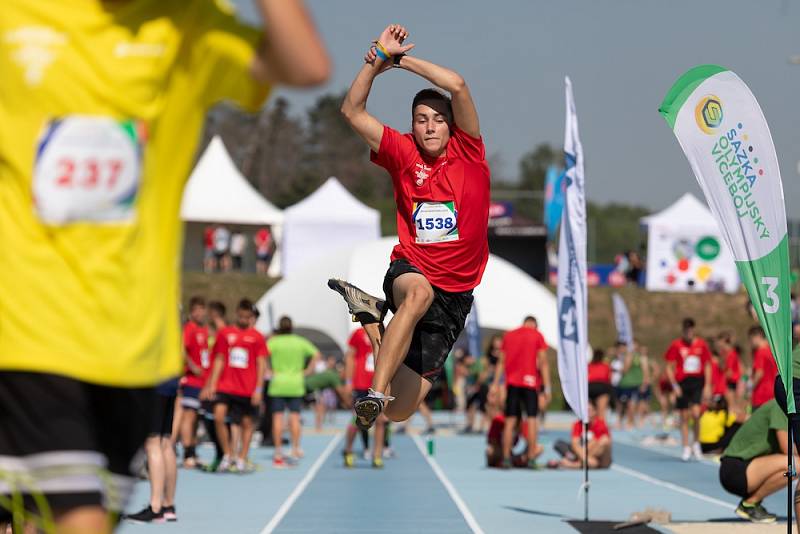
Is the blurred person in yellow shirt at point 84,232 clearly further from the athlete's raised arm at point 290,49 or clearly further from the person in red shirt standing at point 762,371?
the person in red shirt standing at point 762,371

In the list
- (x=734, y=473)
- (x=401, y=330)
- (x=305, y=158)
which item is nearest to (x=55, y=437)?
(x=401, y=330)

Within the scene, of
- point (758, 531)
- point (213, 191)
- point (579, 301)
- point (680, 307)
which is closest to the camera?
point (758, 531)

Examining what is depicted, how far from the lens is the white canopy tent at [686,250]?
48250 mm

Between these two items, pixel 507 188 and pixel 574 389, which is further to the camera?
pixel 507 188

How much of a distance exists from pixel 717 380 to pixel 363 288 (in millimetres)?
18421

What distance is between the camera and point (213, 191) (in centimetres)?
5094

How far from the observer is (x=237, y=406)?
17.2 metres

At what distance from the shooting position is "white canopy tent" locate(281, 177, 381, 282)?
48.6 m

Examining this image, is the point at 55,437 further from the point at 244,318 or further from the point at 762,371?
the point at 244,318

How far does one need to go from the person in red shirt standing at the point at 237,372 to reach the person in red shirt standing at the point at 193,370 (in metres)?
0.20

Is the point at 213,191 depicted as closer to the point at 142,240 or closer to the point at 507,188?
the point at 142,240

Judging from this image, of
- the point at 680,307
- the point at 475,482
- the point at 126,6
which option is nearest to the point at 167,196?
the point at 126,6

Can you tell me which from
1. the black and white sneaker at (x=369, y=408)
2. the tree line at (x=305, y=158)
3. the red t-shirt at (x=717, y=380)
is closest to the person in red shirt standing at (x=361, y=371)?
the red t-shirt at (x=717, y=380)

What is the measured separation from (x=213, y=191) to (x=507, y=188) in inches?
3316
